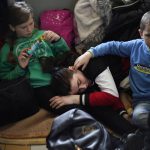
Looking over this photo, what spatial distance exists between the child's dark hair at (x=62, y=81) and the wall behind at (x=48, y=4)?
1.92ft

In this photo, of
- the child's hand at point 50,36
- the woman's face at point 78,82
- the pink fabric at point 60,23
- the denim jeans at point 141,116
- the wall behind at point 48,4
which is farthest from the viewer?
the wall behind at point 48,4

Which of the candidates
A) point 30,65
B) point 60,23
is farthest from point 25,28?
point 60,23

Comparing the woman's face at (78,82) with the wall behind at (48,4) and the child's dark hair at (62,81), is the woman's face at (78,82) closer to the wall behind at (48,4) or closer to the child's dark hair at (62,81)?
the child's dark hair at (62,81)

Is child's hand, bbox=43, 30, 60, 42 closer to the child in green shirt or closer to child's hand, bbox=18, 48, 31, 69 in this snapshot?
the child in green shirt

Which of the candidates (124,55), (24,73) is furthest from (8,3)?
(124,55)

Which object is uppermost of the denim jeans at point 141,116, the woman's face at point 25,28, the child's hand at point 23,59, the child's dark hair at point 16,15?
the child's dark hair at point 16,15

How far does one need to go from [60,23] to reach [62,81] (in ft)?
1.60

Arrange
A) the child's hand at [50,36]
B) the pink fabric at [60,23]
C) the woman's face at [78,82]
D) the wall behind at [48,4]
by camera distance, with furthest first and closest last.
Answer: the wall behind at [48,4] → the pink fabric at [60,23] → the child's hand at [50,36] → the woman's face at [78,82]

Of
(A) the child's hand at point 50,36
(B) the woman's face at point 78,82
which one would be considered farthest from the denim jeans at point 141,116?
(A) the child's hand at point 50,36

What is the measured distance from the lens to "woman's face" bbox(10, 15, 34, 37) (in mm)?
1742

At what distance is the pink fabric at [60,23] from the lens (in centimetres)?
203

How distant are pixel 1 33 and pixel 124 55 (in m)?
0.65

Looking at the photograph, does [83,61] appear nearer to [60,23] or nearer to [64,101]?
[64,101]

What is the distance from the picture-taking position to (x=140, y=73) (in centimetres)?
166
